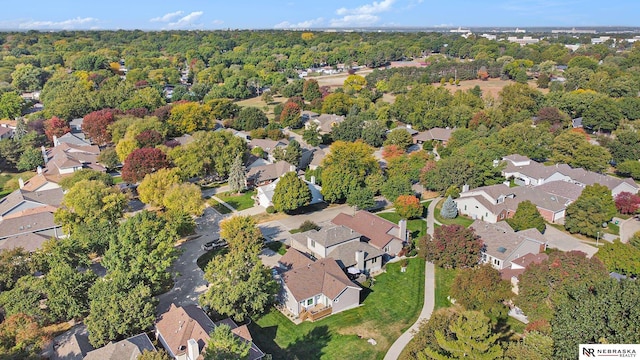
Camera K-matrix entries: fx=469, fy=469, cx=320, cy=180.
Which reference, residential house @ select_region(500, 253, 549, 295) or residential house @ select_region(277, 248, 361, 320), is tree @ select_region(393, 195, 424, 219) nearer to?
residential house @ select_region(500, 253, 549, 295)

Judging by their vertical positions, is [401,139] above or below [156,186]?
below

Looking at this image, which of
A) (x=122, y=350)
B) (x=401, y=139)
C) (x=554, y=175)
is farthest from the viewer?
(x=401, y=139)

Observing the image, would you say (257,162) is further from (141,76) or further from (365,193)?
(141,76)

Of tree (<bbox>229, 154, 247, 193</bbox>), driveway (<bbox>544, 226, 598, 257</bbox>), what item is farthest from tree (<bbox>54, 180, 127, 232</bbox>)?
driveway (<bbox>544, 226, 598, 257</bbox>)

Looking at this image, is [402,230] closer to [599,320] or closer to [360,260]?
[360,260]

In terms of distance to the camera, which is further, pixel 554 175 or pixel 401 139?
pixel 401 139

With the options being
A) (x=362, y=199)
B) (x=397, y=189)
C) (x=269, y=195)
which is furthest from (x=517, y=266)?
(x=269, y=195)

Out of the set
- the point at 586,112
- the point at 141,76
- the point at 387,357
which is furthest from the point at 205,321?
the point at 141,76
